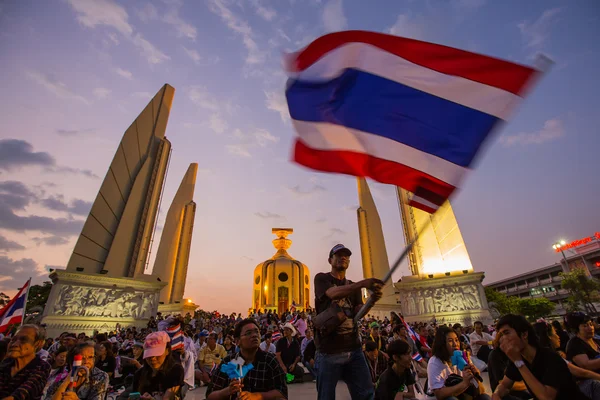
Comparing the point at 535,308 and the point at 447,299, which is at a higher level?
the point at 535,308

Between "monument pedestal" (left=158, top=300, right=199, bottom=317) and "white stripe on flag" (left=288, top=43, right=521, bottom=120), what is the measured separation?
2598 centimetres

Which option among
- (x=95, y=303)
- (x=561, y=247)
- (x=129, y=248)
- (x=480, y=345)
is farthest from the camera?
(x=561, y=247)

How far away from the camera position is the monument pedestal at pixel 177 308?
2580 cm

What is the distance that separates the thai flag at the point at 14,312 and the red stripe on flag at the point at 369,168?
27.7 ft

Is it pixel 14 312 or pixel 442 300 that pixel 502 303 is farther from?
pixel 14 312

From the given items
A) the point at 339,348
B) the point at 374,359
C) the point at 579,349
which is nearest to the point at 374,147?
the point at 339,348

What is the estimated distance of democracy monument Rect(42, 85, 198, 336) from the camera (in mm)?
17500

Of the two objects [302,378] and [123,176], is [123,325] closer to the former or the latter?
[123,176]

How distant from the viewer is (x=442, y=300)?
71.1ft

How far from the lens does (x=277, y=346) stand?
7484mm

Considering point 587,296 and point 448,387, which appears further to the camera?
point 587,296

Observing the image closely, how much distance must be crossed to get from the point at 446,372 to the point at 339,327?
4.60 ft

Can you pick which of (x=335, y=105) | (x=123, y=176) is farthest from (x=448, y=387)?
(x=123, y=176)

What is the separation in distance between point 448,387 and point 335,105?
302 cm
